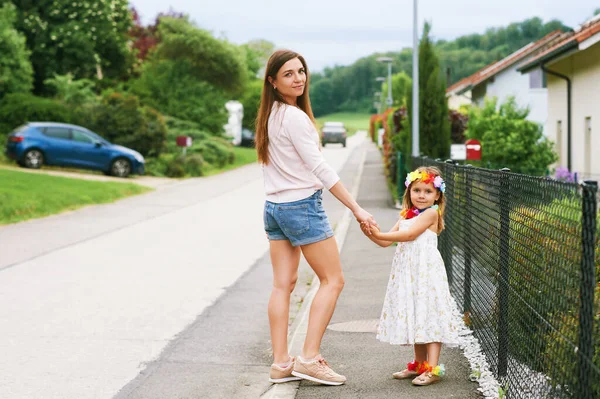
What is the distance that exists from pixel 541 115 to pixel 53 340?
36.3m

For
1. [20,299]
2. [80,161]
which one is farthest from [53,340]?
[80,161]

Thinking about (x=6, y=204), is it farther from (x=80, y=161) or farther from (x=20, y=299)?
(x=80, y=161)

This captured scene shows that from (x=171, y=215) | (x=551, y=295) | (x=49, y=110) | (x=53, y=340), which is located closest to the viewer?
(x=551, y=295)

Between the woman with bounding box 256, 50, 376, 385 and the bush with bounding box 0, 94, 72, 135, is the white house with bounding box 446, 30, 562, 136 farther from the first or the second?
the woman with bounding box 256, 50, 376, 385

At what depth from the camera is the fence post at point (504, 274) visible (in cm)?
521

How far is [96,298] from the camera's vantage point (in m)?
9.14

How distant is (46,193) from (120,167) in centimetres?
940

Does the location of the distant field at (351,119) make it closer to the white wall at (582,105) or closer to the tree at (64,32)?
the tree at (64,32)

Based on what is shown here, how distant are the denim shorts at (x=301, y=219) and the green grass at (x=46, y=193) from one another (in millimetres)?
12131

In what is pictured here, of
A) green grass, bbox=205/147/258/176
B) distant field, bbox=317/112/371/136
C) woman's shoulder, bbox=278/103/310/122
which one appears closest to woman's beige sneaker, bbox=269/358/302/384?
woman's shoulder, bbox=278/103/310/122

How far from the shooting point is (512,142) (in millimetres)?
22797

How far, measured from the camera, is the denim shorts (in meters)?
5.40

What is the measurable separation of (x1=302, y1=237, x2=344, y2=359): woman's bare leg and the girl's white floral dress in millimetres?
333

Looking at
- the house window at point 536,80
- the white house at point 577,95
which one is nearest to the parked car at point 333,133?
the house window at point 536,80
